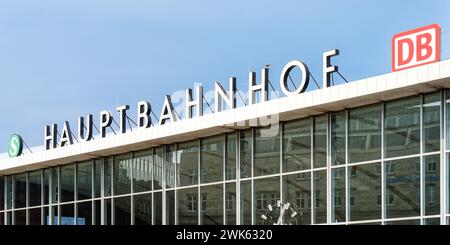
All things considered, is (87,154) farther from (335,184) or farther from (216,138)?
(335,184)

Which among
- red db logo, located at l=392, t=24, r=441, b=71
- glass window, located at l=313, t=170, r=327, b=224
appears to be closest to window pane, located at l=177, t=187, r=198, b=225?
glass window, located at l=313, t=170, r=327, b=224

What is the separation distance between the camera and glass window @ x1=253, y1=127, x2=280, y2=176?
89.1 ft

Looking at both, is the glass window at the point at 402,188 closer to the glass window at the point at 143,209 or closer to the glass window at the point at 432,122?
the glass window at the point at 432,122

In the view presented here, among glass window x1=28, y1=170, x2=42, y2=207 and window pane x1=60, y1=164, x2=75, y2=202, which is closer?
window pane x1=60, y1=164, x2=75, y2=202

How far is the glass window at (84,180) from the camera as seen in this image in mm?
36219

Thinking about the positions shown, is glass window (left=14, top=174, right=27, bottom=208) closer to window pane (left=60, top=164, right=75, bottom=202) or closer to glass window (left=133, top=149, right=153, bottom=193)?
window pane (left=60, top=164, right=75, bottom=202)

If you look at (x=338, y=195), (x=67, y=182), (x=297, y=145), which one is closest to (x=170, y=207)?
(x=297, y=145)

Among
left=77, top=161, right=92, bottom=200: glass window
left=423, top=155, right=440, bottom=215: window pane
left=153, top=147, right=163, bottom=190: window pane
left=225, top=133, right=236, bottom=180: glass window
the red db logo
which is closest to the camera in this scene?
left=423, top=155, right=440, bottom=215: window pane

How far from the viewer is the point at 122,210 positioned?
34.3m

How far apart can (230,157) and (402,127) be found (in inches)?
310

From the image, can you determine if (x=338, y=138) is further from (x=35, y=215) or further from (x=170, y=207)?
(x=35, y=215)

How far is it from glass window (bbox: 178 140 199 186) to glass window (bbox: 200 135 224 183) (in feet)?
1.34

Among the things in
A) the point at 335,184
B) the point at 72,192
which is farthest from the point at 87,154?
the point at 335,184
